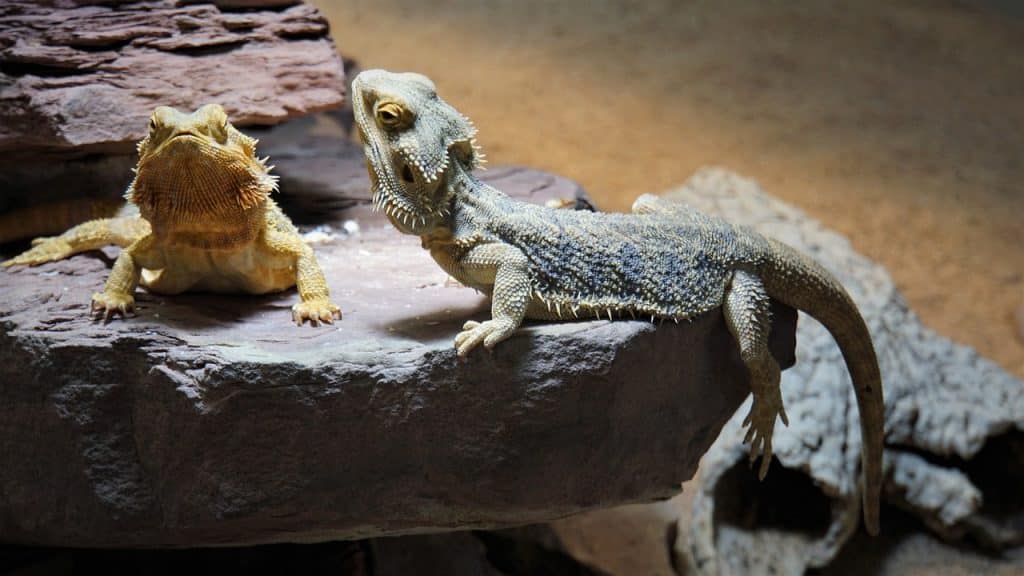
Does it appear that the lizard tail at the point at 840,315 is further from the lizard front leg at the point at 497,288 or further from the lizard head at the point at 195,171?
the lizard head at the point at 195,171

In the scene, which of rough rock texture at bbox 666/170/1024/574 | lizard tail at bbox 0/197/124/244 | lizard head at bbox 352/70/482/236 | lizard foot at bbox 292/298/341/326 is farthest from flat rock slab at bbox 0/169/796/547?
rough rock texture at bbox 666/170/1024/574

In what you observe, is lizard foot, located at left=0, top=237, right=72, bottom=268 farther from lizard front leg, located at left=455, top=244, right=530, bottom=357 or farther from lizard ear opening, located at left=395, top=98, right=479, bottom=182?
lizard front leg, located at left=455, top=244, right=530, bottom=357

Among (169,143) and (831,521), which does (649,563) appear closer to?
(831,521)

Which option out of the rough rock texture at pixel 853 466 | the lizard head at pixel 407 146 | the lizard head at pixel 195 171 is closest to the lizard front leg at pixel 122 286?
the lizard head at pixel 195 171

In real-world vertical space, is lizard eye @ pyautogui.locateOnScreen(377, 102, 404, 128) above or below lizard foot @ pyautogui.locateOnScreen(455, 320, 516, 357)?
above

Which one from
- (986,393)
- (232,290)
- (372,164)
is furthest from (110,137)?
(986,393)

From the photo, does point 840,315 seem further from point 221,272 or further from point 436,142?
point 221,272
